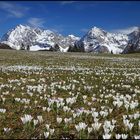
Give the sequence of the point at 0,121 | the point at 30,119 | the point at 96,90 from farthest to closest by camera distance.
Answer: the point at 96,90, the point at 0,121, the point at 30,119

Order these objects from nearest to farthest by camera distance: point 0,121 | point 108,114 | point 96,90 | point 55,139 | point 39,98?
point 55,139, point 0,121, point 108,114, point 39,98, point 96,90

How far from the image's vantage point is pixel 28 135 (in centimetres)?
869

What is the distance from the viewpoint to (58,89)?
56.7 ft

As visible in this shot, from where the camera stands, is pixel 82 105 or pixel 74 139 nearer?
pixel 74 139

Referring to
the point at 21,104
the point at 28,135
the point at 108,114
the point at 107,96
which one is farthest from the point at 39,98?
the point at 28,135

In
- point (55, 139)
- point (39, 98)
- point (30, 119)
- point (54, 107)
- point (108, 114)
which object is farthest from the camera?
point (39, 98)

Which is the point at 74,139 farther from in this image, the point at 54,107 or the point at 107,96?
the point at 107,96

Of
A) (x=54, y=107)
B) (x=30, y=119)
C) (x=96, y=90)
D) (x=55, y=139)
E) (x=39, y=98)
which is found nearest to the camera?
(x=55, y=139)

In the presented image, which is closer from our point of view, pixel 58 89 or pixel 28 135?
pixel 28 135

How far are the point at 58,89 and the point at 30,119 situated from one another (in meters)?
7.86

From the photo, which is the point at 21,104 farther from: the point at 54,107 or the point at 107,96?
the point at 107,96

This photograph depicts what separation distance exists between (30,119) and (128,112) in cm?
385

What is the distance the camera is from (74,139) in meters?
8.36

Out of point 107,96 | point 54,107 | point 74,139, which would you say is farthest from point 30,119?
point 107,96
